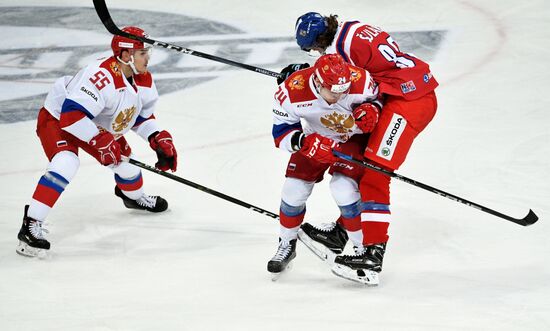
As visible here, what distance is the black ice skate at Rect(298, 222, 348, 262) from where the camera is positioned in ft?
14.5

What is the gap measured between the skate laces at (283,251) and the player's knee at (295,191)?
0.65ft

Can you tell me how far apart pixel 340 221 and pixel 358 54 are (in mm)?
803

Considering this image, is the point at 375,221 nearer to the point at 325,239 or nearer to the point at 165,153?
the point at 325,239

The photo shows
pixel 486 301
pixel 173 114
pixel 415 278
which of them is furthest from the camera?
pixel 173 114

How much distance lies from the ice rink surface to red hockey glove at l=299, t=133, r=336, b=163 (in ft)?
1.82

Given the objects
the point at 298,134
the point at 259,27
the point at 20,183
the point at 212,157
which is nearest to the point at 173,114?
the point at 212,157

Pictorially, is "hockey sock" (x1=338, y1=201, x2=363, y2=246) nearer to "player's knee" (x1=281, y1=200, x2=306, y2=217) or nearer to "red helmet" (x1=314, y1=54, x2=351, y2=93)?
"player's knee" (x1=281, y1=200, x2=306, y2=217)

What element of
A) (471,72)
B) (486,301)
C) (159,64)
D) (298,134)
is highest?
(298,134)

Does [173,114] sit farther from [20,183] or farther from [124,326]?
[124,326]

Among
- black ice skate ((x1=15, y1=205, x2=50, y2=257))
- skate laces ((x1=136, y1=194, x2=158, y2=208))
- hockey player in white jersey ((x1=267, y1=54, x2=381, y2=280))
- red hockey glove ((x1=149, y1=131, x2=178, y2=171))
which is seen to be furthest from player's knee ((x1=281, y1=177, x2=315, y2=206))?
black ice skate ((x1=15, y1=205, x2=50, y2=257))

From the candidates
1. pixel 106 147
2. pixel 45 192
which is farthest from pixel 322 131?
pixel 45 192

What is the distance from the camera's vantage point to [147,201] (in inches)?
200

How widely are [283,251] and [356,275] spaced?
0.38m

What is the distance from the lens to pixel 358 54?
4258mm
